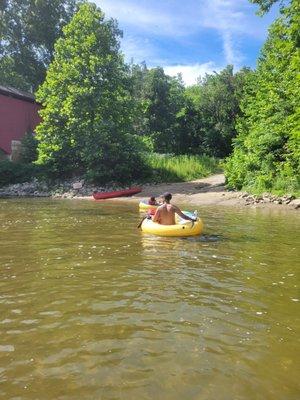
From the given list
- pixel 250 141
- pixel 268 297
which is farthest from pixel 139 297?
pixel 250 141

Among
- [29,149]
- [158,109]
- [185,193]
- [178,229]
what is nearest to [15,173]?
[29,149]

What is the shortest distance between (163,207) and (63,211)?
806cm

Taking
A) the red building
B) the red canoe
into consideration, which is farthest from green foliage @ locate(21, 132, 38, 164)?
the red canoe

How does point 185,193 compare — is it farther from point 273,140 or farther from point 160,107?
point 160,107

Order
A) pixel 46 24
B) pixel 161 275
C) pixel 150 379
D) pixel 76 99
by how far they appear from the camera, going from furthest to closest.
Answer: pixel 46 24 → pixel 76 99 → pixel 161 275 → pixel 150 379

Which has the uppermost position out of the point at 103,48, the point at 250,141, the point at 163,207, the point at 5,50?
the point at 5,50

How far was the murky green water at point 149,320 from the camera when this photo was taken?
428 cm

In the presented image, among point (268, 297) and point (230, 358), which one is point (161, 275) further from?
point (230, 358)

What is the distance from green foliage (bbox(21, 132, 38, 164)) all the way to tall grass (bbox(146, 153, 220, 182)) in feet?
31.4

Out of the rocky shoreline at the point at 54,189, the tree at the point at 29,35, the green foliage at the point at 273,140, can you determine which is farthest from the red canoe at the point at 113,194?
the tree at the point at 29,35

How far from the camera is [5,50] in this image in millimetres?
47719

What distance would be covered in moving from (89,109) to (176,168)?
7.70 metres

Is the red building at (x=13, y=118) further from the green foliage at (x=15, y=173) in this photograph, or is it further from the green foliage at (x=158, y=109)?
the green foliage at (x=158, y=109)

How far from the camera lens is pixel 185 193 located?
27.0m
